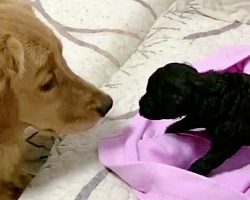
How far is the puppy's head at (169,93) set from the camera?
4.34 feet

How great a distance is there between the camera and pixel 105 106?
1.39m

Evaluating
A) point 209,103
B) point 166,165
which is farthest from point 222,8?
point 166,165

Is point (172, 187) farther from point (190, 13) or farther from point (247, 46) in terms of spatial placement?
point (190, 13)

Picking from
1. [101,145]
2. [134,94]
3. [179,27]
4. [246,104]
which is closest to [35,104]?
[101,145]

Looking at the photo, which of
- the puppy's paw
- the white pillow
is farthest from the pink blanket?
the white pillow

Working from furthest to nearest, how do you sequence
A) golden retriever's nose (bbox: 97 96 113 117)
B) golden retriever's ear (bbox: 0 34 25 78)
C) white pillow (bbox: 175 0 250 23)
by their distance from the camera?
white pillow (bbox: 175 0 250 23) → golden retriever's nose (bbox: 97 96 113 117) → golden retriever's ear (bbox: 0 34 25 78)

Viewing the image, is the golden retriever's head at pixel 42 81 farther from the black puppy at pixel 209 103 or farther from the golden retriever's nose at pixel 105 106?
the black puppy at pixel 209 103

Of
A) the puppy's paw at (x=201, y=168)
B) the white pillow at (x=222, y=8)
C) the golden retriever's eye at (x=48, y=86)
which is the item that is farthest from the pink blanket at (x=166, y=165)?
the white pillow at (x=222, y=8)

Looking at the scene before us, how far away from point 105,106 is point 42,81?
0.16 meters

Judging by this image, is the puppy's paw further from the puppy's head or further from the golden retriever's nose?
the golden retriever's nose

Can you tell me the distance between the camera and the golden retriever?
1273mm

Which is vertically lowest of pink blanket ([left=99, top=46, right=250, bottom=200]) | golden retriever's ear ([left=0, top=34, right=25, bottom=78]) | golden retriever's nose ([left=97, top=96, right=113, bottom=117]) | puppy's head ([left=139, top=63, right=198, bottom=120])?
pink blanket ([left=99, top=46, right=250, bottom=200])

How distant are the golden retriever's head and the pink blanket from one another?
0.28ft

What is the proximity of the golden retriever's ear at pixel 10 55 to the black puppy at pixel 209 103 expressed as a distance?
0.28 m
